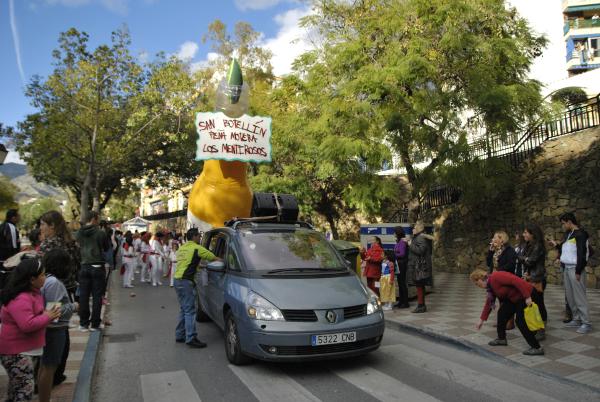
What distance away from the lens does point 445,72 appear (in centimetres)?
1116

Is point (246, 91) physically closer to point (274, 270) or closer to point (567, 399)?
point (274, 270)

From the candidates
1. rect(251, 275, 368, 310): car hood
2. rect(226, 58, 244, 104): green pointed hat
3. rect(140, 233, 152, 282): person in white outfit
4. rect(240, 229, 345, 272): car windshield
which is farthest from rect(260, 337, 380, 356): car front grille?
rect(140, 233, 152, 282): person in white outfit

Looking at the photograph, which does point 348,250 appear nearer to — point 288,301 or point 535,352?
point 535,352

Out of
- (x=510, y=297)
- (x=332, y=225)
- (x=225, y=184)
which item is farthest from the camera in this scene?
(x=332, y=225)

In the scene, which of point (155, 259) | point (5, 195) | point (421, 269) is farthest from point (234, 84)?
point (5, 195)

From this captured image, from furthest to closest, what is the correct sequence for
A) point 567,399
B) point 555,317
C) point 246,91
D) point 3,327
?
point 246,91 < point 555,317 < point 567,399 < point 3,327

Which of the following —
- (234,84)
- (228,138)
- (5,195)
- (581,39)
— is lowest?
(228,138)

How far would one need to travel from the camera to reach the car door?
20.5 ft

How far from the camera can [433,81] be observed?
11031 mm

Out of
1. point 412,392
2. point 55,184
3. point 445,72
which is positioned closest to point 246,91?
point 445,72

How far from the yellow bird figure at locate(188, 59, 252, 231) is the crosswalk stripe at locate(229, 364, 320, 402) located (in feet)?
22.1

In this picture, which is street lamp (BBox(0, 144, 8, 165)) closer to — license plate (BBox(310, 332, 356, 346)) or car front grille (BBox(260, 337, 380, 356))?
car front grille (BBox(260, 337, 380, 356))

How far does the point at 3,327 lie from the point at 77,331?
4182 millimetres

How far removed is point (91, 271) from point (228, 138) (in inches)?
208
